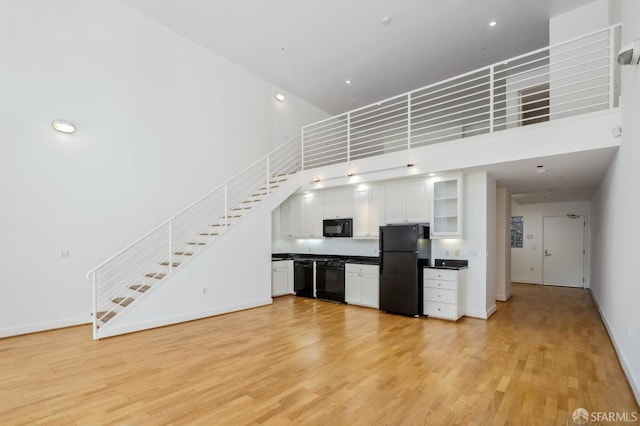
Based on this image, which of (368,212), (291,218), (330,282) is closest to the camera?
(368,212)

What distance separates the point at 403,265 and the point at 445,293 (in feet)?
2.70

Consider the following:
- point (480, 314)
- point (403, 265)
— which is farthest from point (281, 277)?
point (480, 314)

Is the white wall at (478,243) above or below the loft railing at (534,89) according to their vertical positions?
below

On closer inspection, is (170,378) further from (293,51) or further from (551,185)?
(551,185)

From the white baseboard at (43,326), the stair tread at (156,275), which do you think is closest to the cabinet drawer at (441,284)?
the stair tread at (156,275)

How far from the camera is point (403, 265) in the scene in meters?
5.68

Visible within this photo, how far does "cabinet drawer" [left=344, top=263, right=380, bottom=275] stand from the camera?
6.20 metres

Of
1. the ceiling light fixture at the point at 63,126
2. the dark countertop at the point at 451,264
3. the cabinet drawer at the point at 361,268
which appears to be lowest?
the cabinet drawer at the point at 361,268

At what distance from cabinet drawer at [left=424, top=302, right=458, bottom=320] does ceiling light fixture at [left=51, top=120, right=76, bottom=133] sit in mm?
6540

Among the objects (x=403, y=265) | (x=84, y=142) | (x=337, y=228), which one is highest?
(x=84, y=142)

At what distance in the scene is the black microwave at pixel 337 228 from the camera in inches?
273

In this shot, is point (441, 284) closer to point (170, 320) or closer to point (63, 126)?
point (170, 320)

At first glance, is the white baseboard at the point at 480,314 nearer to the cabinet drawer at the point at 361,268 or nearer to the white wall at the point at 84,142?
the cabinet drawer at the point at 361,268

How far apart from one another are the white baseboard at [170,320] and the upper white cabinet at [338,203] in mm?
2435
